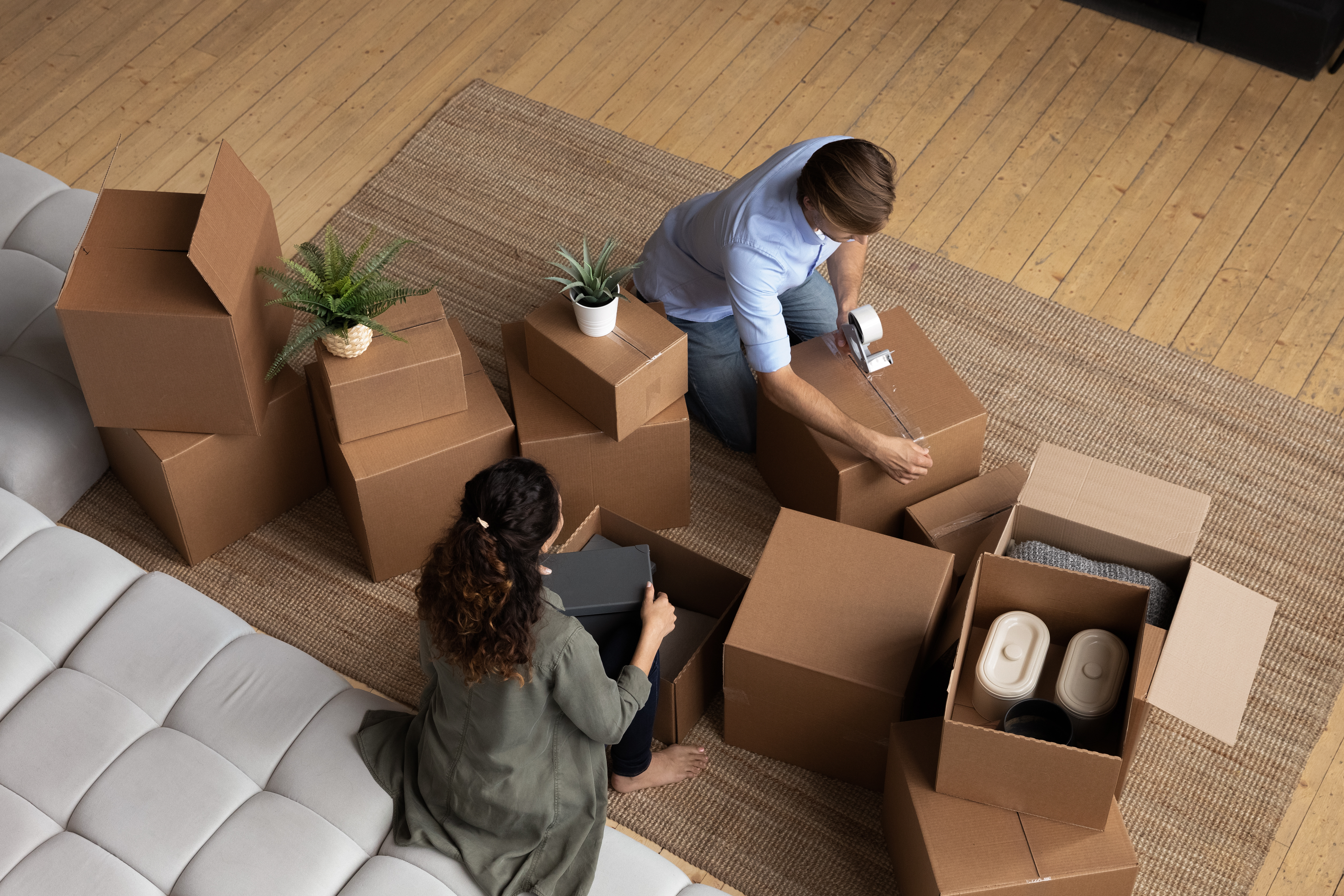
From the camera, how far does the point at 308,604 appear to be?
2.52m

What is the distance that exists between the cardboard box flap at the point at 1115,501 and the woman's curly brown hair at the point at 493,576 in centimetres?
91

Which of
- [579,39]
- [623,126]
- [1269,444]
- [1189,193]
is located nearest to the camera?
[1269,444]

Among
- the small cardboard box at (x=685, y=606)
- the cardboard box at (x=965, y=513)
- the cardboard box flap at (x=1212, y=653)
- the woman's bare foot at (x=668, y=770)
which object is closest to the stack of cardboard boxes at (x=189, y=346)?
the small cardboard box at (x=685, y=606)

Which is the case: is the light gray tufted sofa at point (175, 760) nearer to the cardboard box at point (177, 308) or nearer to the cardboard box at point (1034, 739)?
the cardboard box at point (177, 308)

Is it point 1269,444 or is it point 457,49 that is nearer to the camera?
point 1269,444

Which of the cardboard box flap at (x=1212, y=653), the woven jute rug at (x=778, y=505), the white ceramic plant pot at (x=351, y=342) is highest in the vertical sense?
the white ceramic plant pot at (x=351, y=342)

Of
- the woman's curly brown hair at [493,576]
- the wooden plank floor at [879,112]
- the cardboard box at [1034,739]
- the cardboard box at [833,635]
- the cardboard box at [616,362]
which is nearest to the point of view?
the woman's curly brown hair at [493,576]

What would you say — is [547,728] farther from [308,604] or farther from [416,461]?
[308,604]

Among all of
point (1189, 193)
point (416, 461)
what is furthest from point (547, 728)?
point (1189, 193)

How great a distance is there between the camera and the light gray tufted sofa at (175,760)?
1767 millimetres

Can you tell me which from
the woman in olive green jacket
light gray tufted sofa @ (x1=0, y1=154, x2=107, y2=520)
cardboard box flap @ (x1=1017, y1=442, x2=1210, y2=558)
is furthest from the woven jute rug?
cardboard box flap @ (x1=1017, y1=442, x2=1210, y2=558)

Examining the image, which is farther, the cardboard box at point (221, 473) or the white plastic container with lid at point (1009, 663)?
the cardboard box at point (221, 473)

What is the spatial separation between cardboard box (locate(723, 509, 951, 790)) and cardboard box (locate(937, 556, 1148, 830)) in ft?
0.38

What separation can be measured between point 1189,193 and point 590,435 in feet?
6.34
